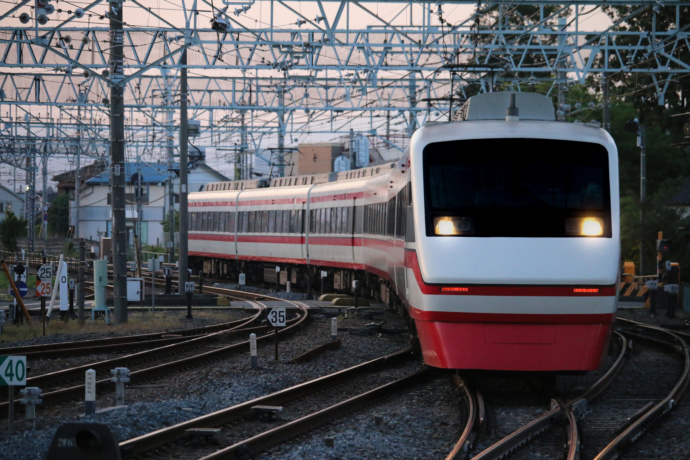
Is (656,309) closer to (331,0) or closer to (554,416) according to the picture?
(331,0)

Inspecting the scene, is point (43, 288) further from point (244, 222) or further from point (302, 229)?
point (244, 222)

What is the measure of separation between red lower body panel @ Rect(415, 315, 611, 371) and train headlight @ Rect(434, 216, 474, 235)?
0.96 meters

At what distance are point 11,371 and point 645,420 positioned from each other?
5.97 m

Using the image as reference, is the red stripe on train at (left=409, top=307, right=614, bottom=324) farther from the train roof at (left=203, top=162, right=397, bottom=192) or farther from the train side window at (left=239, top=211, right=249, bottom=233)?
the train side window at (left=239, top=211, right=249, bottom=233)

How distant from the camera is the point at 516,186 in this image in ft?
39.2

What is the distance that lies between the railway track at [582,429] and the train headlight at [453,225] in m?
1.76

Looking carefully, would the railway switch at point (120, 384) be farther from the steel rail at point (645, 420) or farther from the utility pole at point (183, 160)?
the utility pole at point (183, 160)

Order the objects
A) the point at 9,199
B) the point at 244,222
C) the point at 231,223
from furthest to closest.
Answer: the point at 9,199, the point at 231,223, the point at 244,222

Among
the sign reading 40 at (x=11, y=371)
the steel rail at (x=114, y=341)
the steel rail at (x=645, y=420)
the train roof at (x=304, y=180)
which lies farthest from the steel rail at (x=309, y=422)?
the train roof at (x=304, y=180)

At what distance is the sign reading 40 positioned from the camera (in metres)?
10.6

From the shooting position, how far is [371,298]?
30578mm

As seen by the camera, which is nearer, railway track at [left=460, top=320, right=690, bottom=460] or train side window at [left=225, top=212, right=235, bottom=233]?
railway track at [left=460, top=320, right=690, bottom=460]

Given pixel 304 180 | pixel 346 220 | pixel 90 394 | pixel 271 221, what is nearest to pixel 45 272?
pixel 346 220

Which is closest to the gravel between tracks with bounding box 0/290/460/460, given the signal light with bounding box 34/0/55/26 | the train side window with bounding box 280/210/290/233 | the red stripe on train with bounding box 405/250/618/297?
the red stripe on train with bounding box 405/250/618/297
